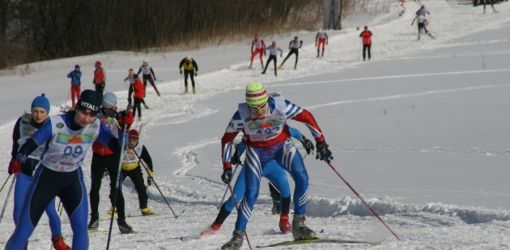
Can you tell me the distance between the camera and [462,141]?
1470 cm

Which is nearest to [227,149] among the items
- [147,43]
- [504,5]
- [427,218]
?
[427,218]

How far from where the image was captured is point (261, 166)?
8055 mm

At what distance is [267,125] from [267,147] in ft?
0.80

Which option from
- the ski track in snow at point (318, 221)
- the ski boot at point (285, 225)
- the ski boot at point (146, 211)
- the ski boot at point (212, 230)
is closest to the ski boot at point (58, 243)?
the ski track in snow at point (318, 221)

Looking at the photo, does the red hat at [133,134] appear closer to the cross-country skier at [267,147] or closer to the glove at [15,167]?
the cross-country skier at [267,147]

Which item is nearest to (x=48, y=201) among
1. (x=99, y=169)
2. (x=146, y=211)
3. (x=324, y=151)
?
(x=324, y=151)

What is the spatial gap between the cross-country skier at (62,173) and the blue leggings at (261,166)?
1.62 metres

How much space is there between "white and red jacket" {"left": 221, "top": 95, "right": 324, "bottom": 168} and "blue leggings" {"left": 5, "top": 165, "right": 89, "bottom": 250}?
5.28ft

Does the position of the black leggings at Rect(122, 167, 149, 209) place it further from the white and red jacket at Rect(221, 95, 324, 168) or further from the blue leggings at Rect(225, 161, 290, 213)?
the white and red jacket at Rect(221, 95, 324, 168)

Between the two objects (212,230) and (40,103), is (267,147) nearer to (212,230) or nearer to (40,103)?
(212,230)

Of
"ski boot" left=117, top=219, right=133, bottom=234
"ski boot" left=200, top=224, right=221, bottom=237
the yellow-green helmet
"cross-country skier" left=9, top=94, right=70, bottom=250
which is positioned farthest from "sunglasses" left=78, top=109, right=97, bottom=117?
"ski boot" left=117, top=219, right=133, bottom=234

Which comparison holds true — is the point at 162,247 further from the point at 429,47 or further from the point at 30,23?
the point at 30,23

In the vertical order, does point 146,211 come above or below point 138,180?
below

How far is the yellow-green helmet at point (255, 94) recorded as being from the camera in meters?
7.61
